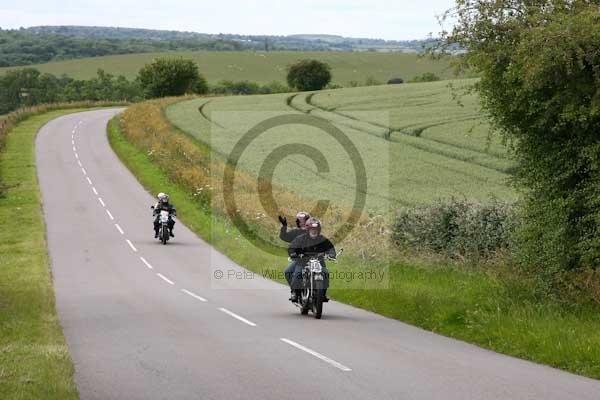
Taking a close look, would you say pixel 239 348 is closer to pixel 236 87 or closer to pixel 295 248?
pixel 295 248

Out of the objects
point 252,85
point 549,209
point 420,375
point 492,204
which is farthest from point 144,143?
point 252,85

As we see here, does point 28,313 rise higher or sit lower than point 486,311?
lower

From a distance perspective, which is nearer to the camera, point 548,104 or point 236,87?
point 548,104

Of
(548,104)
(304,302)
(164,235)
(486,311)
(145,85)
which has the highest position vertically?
(548,104)

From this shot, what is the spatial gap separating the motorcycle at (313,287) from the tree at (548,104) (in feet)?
13.8

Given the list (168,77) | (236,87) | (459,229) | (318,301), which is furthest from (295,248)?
(236,87)

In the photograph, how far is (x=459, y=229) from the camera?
22609 mm

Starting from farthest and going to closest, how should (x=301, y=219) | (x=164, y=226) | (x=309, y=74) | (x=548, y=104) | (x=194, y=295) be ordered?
(x=309, y=74) < (x=164, y=226) < (x=194, y=295) < (x=301, y=219) < (x=548, y=104)

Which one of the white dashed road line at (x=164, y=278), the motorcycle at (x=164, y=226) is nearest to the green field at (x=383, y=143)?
the motorcycle at (x=164, y=226)

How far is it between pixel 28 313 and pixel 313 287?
19.2 feet

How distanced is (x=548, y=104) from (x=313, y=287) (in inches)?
222

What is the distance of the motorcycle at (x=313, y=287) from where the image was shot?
1722 cm

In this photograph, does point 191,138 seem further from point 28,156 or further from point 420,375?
point 420,375

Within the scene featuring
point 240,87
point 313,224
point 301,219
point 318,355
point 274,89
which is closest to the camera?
point 318,355
